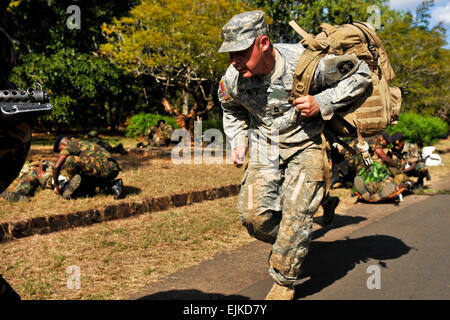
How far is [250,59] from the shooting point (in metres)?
3.37

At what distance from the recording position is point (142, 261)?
15.2 ft

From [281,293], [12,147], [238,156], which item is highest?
[12,147]

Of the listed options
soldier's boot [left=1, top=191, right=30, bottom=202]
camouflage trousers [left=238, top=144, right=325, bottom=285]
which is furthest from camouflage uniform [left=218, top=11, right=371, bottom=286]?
soldier's boot [left=1, top=191, right=30, bottom=202]

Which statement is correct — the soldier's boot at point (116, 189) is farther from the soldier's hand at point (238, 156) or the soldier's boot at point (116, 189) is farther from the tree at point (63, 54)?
the tree at point (63, 54)

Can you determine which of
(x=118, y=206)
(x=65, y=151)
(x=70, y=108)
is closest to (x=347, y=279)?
(x=118, y=206)

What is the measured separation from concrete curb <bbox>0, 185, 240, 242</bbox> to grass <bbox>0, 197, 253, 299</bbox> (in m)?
0.16

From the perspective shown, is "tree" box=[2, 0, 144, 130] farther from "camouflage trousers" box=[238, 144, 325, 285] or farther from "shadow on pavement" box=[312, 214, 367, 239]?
"camouflage trousers" box=[238, 144, 325, 285]

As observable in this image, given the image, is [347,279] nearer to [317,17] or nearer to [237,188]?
[237,188]

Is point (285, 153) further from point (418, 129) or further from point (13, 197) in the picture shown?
point (418, 129)

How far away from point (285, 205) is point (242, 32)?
1428mm

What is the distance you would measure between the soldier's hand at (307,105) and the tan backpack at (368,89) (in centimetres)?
10

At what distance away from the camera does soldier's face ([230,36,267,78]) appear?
11.0 ft

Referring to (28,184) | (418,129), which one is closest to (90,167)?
(28,184)
